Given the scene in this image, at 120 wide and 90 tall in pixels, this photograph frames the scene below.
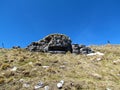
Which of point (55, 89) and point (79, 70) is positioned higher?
point (79, 70)

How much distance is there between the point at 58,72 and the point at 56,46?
1105 cm

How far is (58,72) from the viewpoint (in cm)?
2389

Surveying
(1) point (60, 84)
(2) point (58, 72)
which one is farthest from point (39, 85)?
(2) point (58, 72)

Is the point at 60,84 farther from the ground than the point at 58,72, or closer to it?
closer to it

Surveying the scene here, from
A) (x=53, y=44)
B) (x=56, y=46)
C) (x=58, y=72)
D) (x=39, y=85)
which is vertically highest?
(x=53, y=44)

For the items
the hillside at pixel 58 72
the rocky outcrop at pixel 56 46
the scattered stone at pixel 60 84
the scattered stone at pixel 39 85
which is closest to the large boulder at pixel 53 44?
the rocky outcrop at pixel 56 46

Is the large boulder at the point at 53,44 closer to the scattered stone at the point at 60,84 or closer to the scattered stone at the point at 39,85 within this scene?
the scattered stone at the point at 60,84

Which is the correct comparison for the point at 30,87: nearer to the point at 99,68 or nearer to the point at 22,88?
the point at 22,88

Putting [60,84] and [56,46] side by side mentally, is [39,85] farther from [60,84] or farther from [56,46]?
[56,46]

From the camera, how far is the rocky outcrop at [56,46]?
3466 centimetres

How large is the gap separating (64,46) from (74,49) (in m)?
1.73

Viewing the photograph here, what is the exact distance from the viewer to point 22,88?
20.7 meters

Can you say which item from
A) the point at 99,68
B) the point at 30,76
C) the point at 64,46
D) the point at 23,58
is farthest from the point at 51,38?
the point at 30,76

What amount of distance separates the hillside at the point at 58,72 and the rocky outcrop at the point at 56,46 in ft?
14.4
